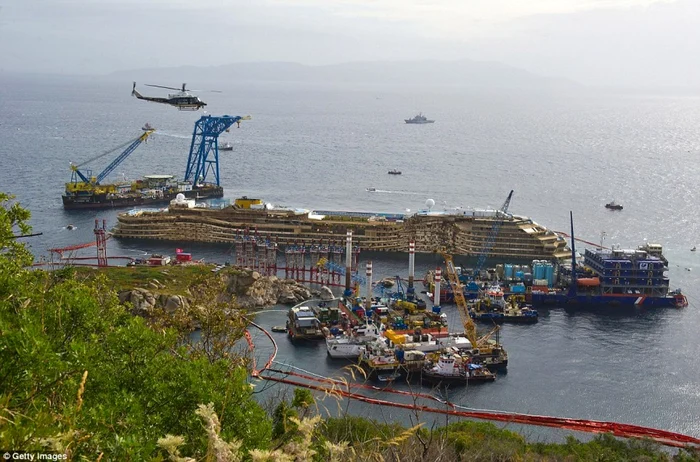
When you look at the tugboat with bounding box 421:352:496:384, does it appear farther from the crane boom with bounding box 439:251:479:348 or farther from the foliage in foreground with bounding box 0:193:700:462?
the foliage in foreground with bounding box 0:193:700:462

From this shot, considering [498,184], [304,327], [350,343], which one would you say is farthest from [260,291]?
[498,184]

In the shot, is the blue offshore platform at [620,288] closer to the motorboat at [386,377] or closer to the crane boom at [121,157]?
the motorboat at [386,377]

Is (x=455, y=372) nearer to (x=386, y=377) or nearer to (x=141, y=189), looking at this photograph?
(x=386, y=377)

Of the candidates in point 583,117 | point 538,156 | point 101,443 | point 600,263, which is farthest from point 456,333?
point 583,117

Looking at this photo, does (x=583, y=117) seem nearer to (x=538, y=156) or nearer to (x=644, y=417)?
(x=538, y=156)

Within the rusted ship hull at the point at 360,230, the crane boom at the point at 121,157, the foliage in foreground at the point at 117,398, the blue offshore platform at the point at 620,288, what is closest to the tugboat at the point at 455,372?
the blue offshore platform at the point at 620,288
